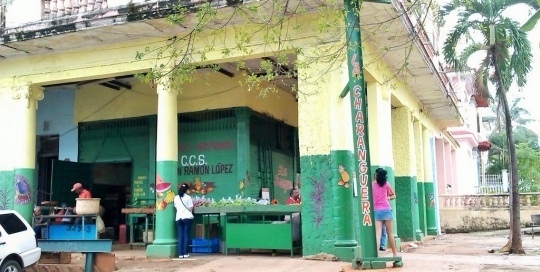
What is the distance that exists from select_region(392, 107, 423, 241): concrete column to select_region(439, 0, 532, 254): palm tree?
99.5 inches

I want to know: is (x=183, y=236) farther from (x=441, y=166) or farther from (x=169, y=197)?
(x=441, y=166)

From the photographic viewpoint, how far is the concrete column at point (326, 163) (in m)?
9.67

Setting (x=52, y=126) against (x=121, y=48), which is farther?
(x=52, y=126)

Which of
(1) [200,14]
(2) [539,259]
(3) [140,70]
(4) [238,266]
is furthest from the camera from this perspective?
(3) [140,70]

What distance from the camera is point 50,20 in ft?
37.1

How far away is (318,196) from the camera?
9.91 meters

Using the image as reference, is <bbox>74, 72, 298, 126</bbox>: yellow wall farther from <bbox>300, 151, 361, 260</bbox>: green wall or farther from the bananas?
<bbox>300, 151, 361, 260</bbox>: green wall

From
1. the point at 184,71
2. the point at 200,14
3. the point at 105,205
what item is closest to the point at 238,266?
the point at 184,71

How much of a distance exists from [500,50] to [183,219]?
796cm

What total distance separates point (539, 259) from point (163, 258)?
7.12 m

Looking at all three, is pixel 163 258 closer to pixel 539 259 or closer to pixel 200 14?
pixel 200 14

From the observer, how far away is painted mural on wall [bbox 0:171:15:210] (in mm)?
12383

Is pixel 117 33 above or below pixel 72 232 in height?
above

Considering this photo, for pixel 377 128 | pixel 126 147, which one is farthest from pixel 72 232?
pixel 377 128
